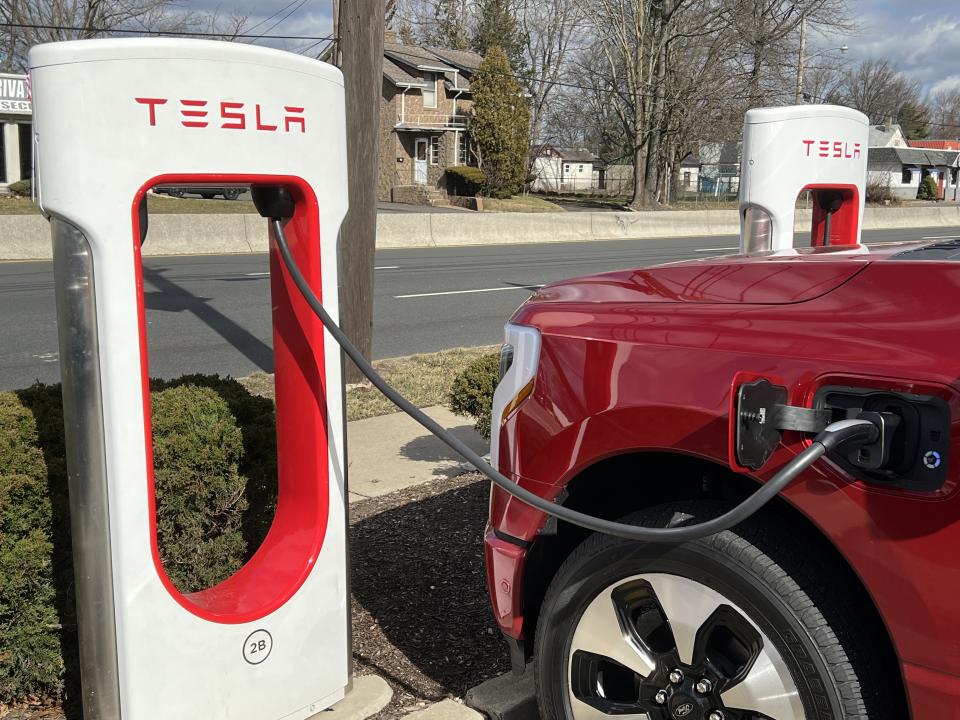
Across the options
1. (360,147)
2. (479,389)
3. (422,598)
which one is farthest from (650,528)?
(360,147)

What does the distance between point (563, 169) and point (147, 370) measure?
6861 cm

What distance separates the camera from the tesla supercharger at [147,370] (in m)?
2.33

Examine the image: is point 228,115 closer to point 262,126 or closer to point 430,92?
point 262,126

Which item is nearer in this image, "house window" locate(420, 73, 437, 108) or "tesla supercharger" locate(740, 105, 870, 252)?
"tesla supercharger" locate(740, 105, 870, 252)

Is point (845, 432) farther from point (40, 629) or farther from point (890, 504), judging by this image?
point (40, 629)

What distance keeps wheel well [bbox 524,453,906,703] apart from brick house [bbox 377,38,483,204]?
45.6 metres

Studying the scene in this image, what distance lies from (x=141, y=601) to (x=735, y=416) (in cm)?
164

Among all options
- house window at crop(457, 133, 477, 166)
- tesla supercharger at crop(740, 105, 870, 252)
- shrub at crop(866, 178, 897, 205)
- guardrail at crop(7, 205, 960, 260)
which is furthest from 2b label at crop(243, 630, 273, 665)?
shrub at crop(866, 178, 897, 205)

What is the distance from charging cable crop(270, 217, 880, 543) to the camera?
72.2 inches

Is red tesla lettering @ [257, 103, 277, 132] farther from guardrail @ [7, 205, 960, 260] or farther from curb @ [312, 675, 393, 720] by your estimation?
guardrail @ [7, 205, 960, 260]

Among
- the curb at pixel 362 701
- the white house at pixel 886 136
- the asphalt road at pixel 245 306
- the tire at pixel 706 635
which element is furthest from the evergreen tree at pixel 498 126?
the white house at pixel 886 136

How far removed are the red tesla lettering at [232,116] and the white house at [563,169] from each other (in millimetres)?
51084

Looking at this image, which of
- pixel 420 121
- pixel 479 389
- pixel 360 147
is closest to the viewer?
pixel 479 389

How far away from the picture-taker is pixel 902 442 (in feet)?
6.02
